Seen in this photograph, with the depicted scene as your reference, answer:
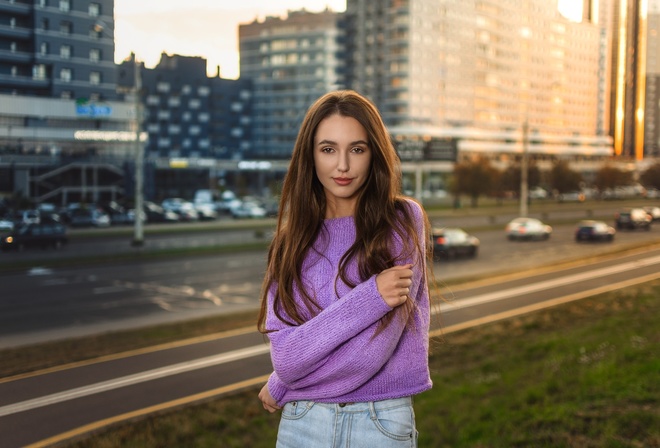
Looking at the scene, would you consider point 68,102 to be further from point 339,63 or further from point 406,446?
point 339,63

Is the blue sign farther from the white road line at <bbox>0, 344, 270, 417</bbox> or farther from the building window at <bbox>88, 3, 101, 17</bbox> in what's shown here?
the white road line at <bbox>0, 344, 270, 417</bbox>

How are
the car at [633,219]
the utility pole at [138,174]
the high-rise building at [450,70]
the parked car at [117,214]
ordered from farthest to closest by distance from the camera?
1. the high-rise building at [450,70]
2. the car at [633,219]
3. the parked car at [117,214]
4. the utility pole at [138,174]

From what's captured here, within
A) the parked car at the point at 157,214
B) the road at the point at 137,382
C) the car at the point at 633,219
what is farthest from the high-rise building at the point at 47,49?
the car at the point at 633,219

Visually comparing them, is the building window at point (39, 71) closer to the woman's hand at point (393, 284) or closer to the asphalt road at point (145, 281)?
the asphalt road at point (145, 281)

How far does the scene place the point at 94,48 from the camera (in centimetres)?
1249

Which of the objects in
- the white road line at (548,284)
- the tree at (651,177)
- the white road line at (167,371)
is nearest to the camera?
the white road line at (167,371)

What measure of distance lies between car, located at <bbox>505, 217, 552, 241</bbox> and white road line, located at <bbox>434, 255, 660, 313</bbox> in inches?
412

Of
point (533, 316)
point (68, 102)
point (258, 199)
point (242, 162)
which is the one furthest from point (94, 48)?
point (242, 162)

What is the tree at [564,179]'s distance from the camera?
3850 centimetres

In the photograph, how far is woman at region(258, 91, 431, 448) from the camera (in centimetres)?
204

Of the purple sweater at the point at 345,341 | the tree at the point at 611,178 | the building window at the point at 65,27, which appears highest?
the building window at the point at 65,27

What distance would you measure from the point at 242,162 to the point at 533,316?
50.0 metres

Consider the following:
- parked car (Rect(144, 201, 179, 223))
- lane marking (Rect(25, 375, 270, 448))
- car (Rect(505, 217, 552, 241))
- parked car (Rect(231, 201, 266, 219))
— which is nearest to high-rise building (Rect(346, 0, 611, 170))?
parked car (Rect(231, 201, 266, 219))

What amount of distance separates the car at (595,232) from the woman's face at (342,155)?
28.3m
